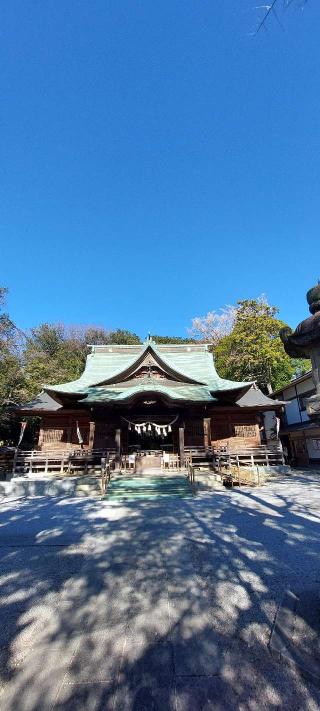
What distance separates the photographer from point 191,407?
54.6ft

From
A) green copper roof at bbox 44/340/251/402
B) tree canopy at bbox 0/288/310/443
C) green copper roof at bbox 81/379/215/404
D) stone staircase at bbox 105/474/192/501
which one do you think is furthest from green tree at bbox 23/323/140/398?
stone staircase at bbox 105/474/192/501

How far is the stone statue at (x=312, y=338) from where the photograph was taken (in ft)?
12.6

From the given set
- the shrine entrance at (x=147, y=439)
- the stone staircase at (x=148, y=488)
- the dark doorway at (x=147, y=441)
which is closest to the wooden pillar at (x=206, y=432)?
the shrine entrance at (x=147, y=439)

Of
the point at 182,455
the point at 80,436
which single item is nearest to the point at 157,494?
the point at 182,455

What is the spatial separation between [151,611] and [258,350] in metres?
26.2

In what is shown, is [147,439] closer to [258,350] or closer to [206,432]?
[206,432]

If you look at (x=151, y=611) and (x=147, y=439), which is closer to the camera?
(x=151, y=611)

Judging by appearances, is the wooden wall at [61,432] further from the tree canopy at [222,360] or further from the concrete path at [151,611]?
the concrete path at [151,611]

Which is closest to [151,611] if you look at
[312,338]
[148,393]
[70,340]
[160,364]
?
[312,338]

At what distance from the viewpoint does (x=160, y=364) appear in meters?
18.7

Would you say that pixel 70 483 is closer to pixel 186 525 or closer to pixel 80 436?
pixel 80 436

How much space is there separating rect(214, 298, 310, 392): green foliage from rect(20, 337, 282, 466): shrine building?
29.4ft

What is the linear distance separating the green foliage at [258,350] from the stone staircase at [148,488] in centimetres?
1796

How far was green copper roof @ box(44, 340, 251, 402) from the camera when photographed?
17.0m
